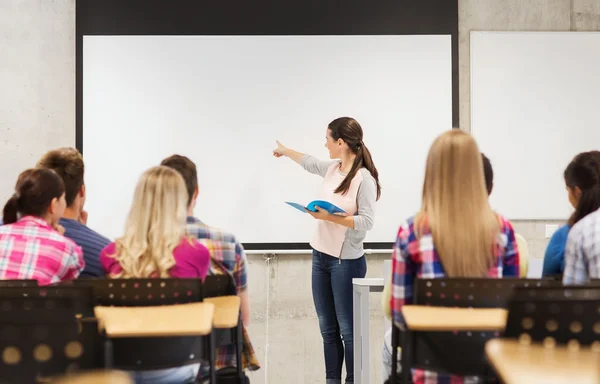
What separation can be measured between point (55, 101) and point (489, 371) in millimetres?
3992

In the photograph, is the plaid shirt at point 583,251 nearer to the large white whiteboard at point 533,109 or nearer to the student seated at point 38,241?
the student seated at point 38,241

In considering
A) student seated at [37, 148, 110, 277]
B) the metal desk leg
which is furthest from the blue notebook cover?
student seated at [37, 148, 110, 277]

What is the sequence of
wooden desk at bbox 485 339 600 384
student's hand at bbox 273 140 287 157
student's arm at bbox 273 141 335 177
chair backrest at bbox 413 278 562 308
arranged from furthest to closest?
1. student's hand at bbox 273 140 287 157
2. student's arm at bbox 273 141 335 177
3. chair backrest at bbox 413 278 562 308
4. wooden desk at bbox 485 339 600 384

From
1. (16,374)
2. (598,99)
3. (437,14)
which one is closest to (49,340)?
(16,374)

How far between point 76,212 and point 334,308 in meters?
1.79

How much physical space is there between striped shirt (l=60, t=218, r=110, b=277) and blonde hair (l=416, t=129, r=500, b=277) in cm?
125

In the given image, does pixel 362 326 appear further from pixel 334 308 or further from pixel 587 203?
pixel 587 203

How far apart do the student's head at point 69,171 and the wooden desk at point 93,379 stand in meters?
1.08

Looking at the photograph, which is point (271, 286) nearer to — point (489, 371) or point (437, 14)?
point (437, 14)

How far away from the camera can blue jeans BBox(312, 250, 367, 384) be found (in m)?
3.73

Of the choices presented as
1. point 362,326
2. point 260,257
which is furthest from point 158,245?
point 260,257

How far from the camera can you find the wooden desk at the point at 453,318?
5.54ft

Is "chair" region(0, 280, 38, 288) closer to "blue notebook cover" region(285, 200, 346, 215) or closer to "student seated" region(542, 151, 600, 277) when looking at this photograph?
"blue notebook cover" region(285, 200, 346, 215)

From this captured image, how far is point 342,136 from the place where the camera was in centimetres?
383
